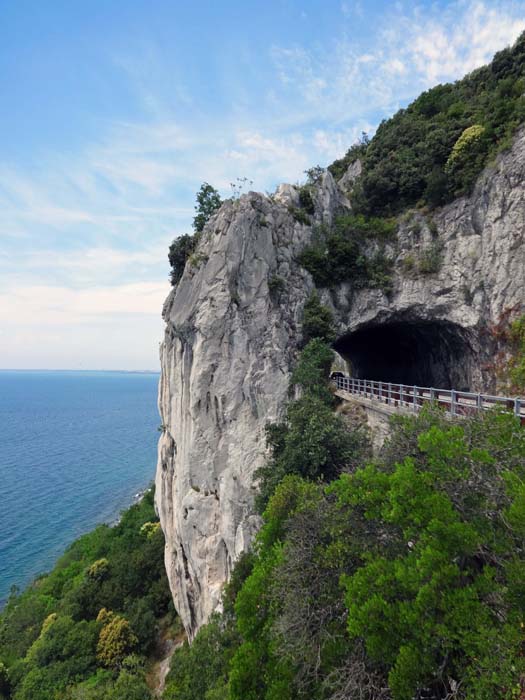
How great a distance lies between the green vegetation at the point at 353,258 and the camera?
23172 mm

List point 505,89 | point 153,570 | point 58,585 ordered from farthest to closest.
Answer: point 58,585 < point 153,570 < point 505,89

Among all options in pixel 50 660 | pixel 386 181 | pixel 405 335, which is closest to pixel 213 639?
pixel 50 660

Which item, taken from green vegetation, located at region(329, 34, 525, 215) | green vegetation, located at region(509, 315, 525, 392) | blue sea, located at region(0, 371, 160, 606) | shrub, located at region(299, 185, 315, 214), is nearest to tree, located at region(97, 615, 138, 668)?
blue sea, located at region(0, 371, 160, 606)

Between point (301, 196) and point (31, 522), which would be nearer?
point (301, 196)

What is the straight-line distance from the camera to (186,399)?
72.9 feet

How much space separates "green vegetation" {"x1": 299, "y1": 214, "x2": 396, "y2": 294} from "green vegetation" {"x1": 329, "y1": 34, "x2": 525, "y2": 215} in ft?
8.74

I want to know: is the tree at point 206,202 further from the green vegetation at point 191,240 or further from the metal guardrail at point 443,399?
the metal guardrail at point 443,399

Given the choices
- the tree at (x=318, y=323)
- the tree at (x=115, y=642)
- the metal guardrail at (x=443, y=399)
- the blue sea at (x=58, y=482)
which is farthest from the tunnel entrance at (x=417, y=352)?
the blue sea at (x=58, y=482)

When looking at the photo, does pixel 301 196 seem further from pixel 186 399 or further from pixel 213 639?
pixel 213 639


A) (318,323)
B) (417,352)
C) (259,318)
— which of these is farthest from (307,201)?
(417,352)

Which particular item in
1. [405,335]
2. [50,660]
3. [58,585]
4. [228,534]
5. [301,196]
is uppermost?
[301,196]

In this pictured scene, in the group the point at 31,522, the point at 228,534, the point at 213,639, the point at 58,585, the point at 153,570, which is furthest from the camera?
the point at 31,522

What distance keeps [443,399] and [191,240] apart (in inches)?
899

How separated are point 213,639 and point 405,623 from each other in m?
11.4
